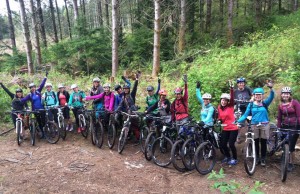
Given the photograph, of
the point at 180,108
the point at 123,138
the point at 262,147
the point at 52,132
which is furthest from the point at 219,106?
the point at 52,132

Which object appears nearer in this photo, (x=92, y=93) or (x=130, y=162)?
(x=130, y=162)

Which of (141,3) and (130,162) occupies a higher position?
(141,3)

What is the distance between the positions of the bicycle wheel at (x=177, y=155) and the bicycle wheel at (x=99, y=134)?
2685 millimetres

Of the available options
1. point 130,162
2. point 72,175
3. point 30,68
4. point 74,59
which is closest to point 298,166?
point 130,162

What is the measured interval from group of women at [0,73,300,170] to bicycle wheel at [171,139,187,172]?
2.51 feet

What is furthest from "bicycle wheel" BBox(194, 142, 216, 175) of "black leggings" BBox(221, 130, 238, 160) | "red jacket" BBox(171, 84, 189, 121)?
"red jacket" BBox(171, 84, 189, 121)

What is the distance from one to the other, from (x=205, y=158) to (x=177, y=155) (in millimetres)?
793

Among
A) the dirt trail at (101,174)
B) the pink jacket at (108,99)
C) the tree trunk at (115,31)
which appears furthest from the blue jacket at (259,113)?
the tree trunk at (115,31)

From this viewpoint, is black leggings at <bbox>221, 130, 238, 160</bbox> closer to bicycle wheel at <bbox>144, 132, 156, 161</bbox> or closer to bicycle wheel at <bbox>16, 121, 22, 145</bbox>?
bicycle wheel at <bbox>144, 132, 156, 161</bbox>

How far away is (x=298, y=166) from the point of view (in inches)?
290

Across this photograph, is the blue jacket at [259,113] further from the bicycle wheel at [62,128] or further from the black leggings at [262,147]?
the bicycle wheel at [62,128]

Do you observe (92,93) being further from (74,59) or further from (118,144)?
(74,59)

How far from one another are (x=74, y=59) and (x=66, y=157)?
11.8 m

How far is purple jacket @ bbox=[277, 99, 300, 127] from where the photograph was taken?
21.8ft
